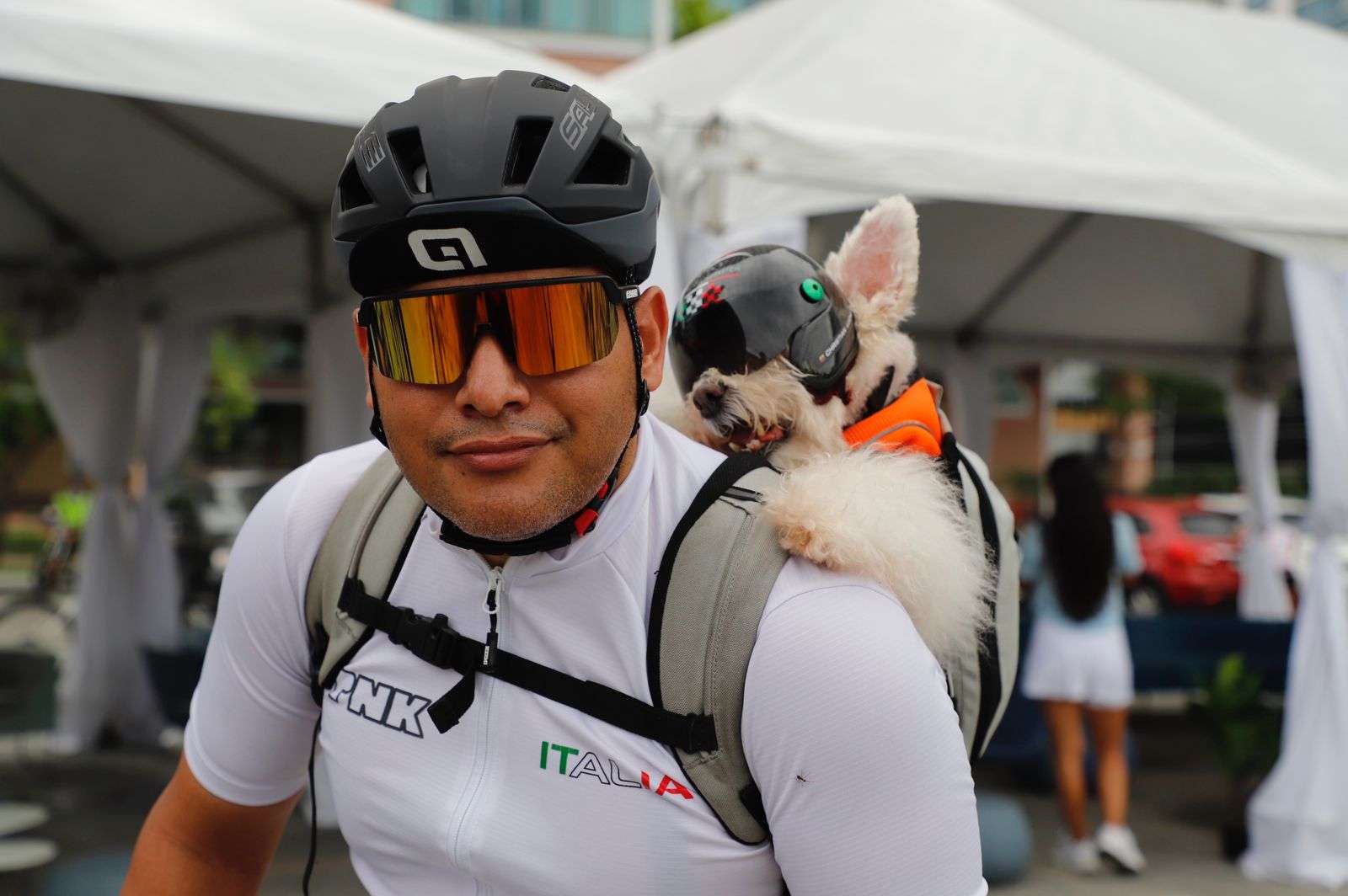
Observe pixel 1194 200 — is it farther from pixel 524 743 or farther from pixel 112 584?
pixel 112 584

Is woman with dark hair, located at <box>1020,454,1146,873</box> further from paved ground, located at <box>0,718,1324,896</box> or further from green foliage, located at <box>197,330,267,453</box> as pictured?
green foliage, located at <box>197,330,267,453</box>

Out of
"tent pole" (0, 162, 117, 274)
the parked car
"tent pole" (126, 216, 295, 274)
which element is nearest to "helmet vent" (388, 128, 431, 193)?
"tent pole" (126, 216, 295, 274)

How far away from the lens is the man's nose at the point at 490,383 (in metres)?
1.26

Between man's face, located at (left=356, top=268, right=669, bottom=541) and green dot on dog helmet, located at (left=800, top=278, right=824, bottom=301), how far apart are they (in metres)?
0.51

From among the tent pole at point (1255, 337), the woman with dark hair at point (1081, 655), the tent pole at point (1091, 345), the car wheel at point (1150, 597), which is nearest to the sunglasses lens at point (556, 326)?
the woman with dark hair at point (1081, 655)

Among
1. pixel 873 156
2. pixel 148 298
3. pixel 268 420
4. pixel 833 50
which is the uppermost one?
pixel 833 50

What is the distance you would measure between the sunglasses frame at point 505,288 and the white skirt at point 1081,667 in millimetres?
4908

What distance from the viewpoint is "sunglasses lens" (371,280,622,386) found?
4.18 ft

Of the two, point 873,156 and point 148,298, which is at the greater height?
point 873,156

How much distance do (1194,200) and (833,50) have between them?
1.84 m

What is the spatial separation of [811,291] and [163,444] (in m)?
7.17

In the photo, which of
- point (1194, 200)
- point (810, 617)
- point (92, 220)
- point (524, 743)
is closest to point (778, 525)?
point (810, 617)

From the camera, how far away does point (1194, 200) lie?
518 cm

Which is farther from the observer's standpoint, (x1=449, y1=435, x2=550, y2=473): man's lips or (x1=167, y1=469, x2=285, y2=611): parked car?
(x1=167, y1=469, x2=285, y2=611): parked car
